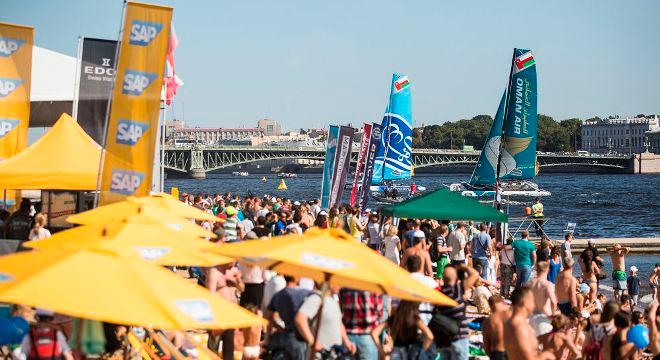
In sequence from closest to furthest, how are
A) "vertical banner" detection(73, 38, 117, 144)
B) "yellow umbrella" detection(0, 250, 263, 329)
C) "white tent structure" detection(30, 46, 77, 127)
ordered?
"yellow umbrella" detection(0, 250, 263, 329), "vertical banner" detection(73, 38, 117, 144), "white tent structure" detection(30, 46, 77, 127)

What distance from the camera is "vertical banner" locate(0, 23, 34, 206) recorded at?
1762cm

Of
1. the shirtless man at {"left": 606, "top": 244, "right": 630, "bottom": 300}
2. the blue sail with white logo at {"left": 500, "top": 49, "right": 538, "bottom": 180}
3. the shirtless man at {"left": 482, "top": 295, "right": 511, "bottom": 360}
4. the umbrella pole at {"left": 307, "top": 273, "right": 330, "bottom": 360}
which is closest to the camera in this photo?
the umbrella pole at {"left": 307, "top": 273, "right": 330, "bottom": 360}

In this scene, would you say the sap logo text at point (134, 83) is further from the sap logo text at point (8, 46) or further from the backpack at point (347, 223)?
the backpack at point (347, 223)

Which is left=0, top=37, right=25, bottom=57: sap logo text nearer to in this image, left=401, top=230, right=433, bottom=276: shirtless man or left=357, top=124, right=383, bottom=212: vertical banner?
left=401, top=230, right=433, bottom=276: shirtless man

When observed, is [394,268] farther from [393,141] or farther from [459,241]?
[393,141]

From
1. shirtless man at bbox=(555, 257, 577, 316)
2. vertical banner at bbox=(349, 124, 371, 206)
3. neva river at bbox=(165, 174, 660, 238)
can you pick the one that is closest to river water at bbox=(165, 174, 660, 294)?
neva river at bbox=(165, 174, 660, 238)

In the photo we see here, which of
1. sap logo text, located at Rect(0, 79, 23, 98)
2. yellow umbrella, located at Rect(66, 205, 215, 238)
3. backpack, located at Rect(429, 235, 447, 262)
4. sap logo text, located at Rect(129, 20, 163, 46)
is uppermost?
sap logo text, located at Rect(129, 20, 163, 46)

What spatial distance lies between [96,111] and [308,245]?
1381 cm

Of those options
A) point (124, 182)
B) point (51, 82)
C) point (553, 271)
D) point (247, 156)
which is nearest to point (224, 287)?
point (124, 182)

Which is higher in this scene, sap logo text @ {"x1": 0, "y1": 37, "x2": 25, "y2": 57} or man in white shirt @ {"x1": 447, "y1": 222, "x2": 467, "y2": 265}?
sap logo text @ {"x1": 0, "y1": 37, "x2": 25, "y2": 57}

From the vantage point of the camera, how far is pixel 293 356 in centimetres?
858

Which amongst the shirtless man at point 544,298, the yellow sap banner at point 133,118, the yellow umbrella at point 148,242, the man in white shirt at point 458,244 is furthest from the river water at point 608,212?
the yellow umbrella at point 148,242

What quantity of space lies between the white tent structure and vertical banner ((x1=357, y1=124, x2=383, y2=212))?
765cm

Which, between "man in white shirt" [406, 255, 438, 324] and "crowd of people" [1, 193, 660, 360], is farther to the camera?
"man in white shirt" [406, 255, 438, 324]
